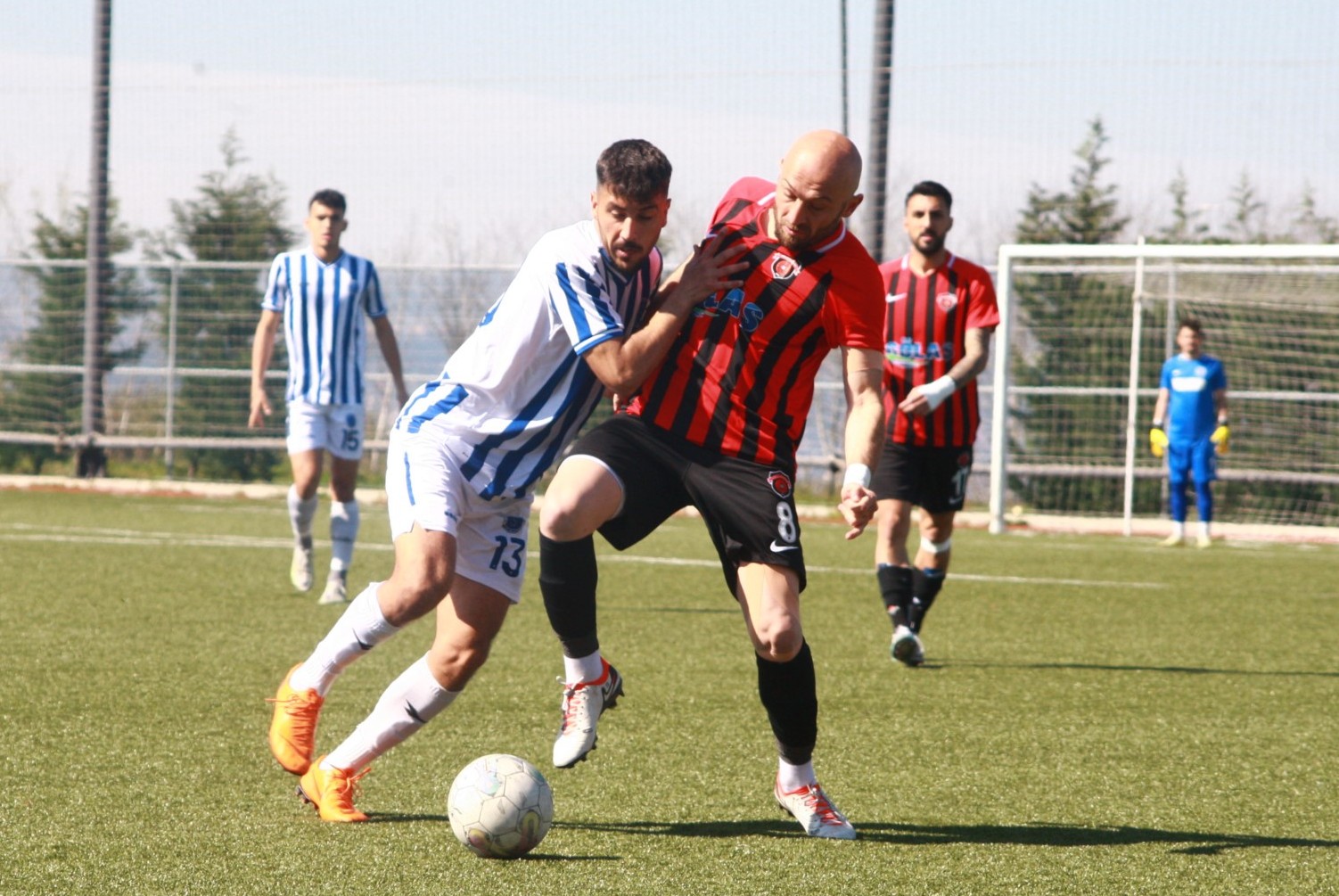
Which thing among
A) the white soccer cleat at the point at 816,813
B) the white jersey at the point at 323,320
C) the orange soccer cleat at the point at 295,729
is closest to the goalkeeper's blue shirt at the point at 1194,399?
the white jersey at the point at 323,320

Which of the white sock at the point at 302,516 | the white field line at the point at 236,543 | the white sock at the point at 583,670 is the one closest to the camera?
the white sock at the point at 583,670

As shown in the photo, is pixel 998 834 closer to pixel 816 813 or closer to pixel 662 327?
pixel 816 813

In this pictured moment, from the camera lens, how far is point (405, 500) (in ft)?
12.6

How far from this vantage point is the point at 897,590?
694cm

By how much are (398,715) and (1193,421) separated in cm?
1127

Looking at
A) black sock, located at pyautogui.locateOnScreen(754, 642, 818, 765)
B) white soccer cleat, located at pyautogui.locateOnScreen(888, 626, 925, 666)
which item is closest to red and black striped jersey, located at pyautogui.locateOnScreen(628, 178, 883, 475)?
black sock, located at pyautogui.locateOnScreen(754, 642, 818, 765)

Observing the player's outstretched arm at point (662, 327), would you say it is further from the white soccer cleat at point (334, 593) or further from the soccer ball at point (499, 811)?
the white soccer cleat at point (334, 593)

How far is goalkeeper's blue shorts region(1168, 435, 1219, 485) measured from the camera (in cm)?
1384

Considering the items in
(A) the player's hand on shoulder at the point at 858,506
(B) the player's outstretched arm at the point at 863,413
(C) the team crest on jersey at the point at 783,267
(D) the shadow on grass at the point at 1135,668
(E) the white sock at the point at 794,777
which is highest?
(C) the team crest on jersey at the point at 783,267

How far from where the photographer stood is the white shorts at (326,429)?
847 cm

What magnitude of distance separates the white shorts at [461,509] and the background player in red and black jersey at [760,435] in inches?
6.4

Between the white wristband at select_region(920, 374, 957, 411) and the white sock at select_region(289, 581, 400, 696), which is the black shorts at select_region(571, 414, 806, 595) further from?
the white wristband at select_region(920, 374, 957, 411)

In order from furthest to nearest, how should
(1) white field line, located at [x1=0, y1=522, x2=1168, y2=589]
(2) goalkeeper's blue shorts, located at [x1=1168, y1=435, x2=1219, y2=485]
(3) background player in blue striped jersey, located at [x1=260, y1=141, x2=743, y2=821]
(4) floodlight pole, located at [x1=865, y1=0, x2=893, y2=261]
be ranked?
(4) floodlight pole, located at [x1=865, y1=0, x2=893, y2=261], (2) goalkeeper's blue shorts, located at [x1=1168, y1=435, x2=1219, y2=485], (1) white field line, located at [x1=0, y1=522, x2=1168, y2=589], (3) background player in blue striped jersey, located at [x1=260, y1=141, x2=743, y2=821]

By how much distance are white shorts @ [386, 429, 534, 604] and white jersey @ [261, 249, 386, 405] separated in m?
4.60
